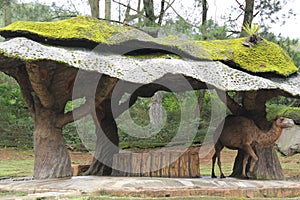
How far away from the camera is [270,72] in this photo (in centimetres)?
764

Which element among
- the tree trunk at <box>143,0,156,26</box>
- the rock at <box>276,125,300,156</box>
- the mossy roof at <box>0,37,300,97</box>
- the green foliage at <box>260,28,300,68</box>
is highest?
the tree trunk at <box>143,0,156,26</box>

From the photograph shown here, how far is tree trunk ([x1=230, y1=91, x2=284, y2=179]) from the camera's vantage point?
7969 millimetres

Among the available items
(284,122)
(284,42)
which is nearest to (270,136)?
(284,122)

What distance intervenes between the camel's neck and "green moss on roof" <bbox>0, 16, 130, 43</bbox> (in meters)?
3.34

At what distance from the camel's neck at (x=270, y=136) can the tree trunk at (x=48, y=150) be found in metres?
3.73

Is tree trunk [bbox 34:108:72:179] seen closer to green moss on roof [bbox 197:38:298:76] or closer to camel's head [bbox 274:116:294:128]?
green moss on roof [bbox 197:38:298:76]

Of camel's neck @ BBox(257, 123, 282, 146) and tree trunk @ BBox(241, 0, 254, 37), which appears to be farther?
tree trunk @ BBox(241, 0, 254, 37)

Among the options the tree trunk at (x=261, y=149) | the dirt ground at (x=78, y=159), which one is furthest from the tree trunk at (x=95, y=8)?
the tree trunk at (x=261, y=149)

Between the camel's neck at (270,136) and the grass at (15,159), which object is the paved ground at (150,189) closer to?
the camel's neck at (270,136)

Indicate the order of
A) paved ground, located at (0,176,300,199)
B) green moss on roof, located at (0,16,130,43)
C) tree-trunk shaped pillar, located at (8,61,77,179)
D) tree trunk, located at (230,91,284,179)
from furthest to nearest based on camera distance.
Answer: tree trunk, located at (230,91,284,179) < tree-trunk shaped pillar, located at (8,61,77,179) < green moss on roof, located at (0,16,130,43) < paved ground, located at (0,176,300,199)

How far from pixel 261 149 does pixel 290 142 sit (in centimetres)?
682

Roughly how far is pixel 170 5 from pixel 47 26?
10.1 metres

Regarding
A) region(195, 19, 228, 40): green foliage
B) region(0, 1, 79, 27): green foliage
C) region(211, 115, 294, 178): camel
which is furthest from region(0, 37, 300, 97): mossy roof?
region(0, 1, 79, 27): green foliage

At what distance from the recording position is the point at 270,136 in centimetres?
773
